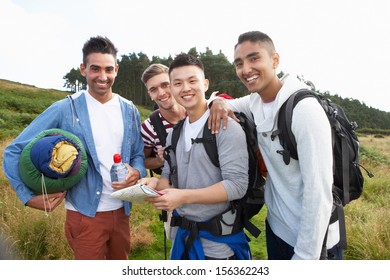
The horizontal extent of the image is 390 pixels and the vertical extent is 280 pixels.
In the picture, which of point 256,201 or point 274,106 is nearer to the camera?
point 274,106

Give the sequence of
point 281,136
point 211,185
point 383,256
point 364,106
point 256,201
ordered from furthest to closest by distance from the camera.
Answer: point 364,106
point 383,256
point 256,201
point 211,185
point 281,136

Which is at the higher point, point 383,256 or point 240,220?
point 240,220

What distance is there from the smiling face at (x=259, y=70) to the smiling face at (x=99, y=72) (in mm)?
1472

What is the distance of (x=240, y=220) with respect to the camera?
2.64 meters

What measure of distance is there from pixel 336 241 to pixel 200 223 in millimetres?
1100

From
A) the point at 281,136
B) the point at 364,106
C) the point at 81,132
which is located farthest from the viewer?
the point at 364,106

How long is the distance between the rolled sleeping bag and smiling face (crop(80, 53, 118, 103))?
2.01ft

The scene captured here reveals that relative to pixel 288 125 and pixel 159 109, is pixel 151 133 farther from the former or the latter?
pixel 288 125

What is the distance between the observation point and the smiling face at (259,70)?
254 cm

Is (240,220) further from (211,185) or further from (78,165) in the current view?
(78,165)

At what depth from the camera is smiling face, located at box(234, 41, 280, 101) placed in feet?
8.34

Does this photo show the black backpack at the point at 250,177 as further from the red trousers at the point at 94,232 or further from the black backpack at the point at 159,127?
the red trousers at the point at 94,232

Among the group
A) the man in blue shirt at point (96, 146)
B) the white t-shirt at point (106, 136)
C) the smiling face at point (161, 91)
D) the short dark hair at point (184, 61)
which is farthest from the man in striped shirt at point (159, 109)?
the short dark hair at point (184, 61)

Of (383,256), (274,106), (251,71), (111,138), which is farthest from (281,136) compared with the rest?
(383,256)
